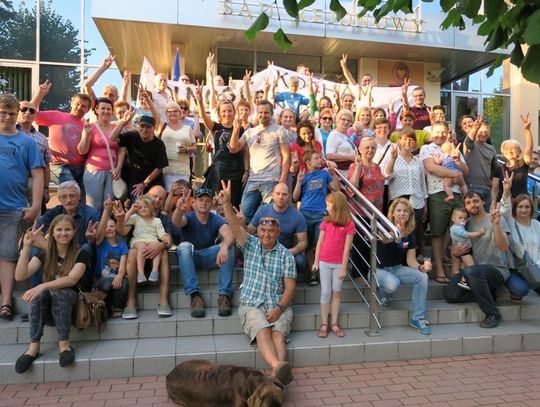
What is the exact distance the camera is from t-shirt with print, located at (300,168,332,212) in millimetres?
5691

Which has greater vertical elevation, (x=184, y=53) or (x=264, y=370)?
(x=184, y=53)

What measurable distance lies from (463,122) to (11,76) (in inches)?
473

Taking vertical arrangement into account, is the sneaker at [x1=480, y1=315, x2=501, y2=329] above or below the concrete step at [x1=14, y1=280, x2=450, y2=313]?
below

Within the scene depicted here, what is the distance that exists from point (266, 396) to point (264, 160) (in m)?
3.03

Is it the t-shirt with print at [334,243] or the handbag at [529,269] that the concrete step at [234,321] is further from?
the t-shirt with print at [334,243]

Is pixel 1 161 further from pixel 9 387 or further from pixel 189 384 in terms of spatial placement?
pixel 189 384

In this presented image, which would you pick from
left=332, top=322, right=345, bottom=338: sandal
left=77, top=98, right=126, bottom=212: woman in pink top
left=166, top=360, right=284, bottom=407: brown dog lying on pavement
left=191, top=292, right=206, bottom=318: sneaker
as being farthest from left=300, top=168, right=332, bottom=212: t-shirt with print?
left=166, top=360, right=284, bottom=407: brown dog lying on pavement

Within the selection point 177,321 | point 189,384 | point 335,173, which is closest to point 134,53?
point 335,173

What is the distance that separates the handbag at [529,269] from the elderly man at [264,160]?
2928 millimetres

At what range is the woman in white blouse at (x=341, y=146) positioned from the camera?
6.22 m

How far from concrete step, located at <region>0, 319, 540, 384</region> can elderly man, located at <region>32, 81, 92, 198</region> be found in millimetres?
2163

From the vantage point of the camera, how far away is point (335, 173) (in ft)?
19.3

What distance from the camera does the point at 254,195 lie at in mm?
5746

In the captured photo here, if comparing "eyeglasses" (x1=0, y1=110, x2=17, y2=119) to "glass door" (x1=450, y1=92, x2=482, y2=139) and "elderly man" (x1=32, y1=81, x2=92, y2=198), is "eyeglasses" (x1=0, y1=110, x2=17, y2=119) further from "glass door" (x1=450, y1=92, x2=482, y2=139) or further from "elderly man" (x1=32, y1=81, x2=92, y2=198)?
"glass door" (x1=450, y1=92, x2=482, y2=139)
